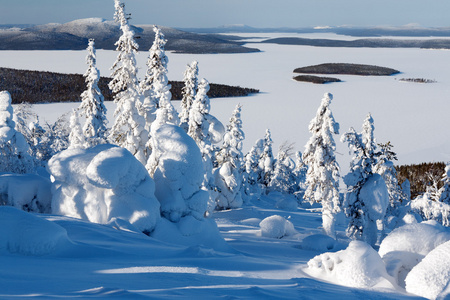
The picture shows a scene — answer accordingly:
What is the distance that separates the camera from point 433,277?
738 centimetres

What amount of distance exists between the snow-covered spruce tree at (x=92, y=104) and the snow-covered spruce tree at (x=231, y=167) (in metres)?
8.17

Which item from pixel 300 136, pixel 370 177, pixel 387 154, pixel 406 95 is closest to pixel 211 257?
pixel 370 177

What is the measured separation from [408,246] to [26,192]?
389 inches

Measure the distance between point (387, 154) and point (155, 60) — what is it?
1161 centimetres

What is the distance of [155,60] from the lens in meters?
19.5

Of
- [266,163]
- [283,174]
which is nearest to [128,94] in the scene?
[266,163]

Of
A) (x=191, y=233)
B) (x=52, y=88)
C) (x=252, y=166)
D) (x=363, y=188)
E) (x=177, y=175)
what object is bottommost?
(x=252, y=166)

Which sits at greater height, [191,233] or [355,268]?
[355,268]

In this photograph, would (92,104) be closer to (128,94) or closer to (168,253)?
(128,94)

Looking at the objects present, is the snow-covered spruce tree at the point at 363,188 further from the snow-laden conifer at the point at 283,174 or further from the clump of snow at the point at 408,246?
the snow-laden conifer at the point at 283,174

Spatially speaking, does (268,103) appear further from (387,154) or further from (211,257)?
(211,257)

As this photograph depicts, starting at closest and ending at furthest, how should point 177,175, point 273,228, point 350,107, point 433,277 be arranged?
point 433,277
point 177,175
point 273,228
point 350,107

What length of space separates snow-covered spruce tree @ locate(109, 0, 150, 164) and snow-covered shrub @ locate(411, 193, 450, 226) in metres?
13.2

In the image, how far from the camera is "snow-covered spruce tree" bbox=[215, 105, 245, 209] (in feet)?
85.7
